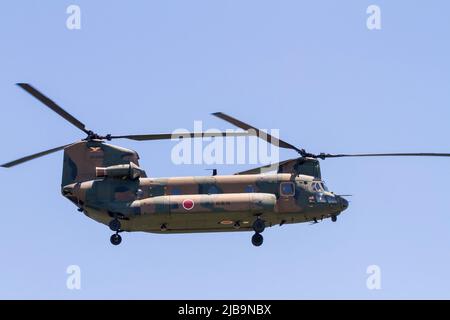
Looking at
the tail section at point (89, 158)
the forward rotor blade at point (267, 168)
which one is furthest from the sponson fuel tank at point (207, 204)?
the tail section at point (89, 158)

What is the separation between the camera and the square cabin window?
182ft

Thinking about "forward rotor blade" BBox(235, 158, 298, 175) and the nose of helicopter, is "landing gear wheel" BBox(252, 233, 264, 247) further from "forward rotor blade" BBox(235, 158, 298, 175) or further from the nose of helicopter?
the nose of helicopter

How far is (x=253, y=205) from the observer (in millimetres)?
54000

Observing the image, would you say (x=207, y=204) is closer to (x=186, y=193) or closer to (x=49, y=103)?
(x=186, y=193)

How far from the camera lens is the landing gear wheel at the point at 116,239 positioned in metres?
54.6

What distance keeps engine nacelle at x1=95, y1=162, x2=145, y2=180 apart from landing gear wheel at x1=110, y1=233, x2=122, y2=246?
3.00m

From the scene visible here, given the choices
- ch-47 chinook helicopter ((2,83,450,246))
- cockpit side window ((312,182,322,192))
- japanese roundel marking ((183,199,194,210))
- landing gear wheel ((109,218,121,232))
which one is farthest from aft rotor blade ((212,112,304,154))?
landing gear wheel ((109,218,121,232))

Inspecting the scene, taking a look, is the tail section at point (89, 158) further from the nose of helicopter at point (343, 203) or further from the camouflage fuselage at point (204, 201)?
the nose of helicopter at point (343, 203)

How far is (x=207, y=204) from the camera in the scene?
2128 inches

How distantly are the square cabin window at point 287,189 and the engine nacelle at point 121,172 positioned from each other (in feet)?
23.4

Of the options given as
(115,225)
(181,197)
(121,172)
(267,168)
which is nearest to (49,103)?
(121,172)
